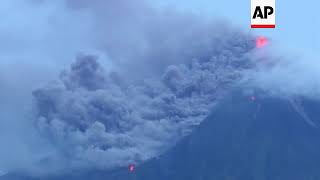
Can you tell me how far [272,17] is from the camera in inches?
1204

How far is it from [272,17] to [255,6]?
2.88ft

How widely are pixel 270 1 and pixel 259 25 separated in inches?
59.5

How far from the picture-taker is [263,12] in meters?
31.0

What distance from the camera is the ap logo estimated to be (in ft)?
99.9

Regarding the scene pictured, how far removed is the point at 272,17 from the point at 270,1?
30.3 inches

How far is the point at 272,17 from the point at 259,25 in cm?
94

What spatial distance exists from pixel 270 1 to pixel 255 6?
0.75 meters

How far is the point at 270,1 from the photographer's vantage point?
30.8m

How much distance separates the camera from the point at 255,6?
3064cm

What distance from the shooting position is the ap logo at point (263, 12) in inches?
1198

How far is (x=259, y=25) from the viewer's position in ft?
98.5
